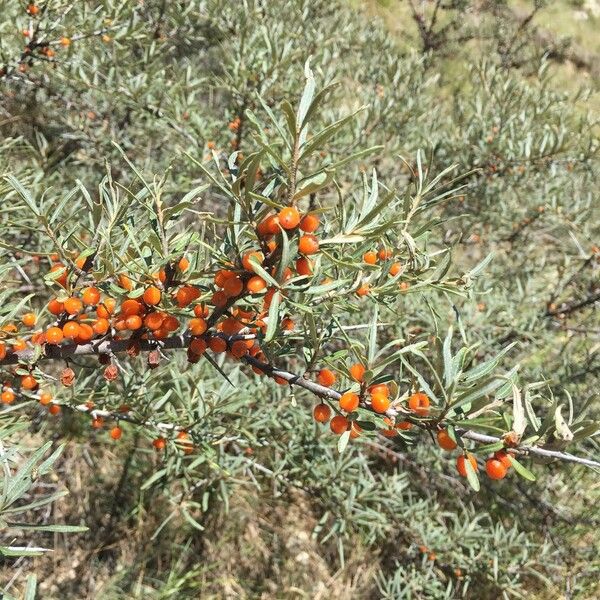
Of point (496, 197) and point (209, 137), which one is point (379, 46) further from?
point (209, 137)

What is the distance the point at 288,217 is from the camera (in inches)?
24.5

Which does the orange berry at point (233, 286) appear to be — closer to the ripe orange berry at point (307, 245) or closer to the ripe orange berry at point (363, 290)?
the ripe orange berry at point (307, 245)

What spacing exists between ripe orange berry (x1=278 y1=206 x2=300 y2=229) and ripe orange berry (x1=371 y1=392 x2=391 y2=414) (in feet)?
1.04

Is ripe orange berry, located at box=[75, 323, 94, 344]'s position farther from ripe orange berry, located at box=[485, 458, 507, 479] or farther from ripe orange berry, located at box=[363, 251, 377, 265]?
ripe orange berry, located at box=[485, 458, 507, 479]

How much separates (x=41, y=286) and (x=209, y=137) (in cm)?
103

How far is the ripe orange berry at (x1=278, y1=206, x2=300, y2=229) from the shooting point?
2.04 ft

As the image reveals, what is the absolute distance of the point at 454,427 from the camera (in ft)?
2.54

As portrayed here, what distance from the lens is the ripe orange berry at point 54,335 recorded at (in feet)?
2.69

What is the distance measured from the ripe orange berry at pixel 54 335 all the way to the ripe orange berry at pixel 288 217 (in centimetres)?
46

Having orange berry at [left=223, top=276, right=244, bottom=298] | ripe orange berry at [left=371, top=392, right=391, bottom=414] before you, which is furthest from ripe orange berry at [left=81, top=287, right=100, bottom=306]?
ripe orange berry at [left=371, top=392, right=391, bottom=414]

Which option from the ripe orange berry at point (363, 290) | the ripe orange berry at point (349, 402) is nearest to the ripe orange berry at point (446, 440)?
the ripe orange berry at point (349, 402)

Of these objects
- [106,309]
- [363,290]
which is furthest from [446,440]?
[106,309]

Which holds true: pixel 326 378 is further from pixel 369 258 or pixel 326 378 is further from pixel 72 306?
pixel 72 306

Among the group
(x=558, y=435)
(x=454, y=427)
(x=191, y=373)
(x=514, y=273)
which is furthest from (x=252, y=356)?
(x=514, y=273)
